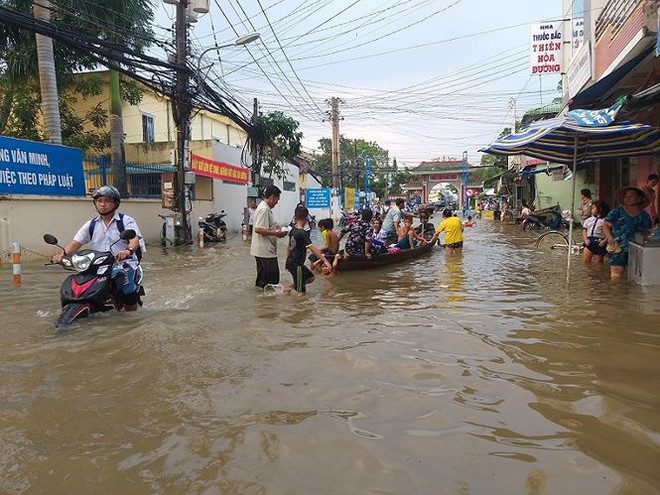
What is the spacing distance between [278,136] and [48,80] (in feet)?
31.2

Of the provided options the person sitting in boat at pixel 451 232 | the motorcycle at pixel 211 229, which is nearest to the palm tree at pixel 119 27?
the motorcycle at pixel 211 229

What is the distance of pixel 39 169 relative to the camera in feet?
39.2

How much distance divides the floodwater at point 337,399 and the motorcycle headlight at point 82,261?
61 cm

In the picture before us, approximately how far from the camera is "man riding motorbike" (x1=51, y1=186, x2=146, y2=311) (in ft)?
16.5

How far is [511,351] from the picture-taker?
4.45 metres

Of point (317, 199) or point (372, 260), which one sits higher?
point (317, 199)

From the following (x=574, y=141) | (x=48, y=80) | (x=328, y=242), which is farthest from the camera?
(x=48, y=80)

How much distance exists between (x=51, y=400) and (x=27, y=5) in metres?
14.9

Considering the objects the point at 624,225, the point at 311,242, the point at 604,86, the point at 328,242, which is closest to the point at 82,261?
the point at 311,242

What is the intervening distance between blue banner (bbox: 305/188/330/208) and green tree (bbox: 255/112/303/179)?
20.7 ft

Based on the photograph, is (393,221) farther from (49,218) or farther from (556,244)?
(49,218)

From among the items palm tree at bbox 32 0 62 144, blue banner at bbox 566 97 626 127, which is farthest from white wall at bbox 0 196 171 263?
blue banner at bbox 566 97 626 127

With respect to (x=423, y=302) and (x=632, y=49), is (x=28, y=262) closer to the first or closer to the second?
(x=423, y=302)

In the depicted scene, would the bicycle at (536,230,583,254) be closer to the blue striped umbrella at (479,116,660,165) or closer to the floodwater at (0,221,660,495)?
the blue striped umbrella at (479,116,660,165)
